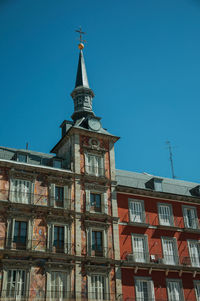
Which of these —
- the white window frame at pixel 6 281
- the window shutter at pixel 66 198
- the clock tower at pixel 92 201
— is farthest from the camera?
the window shutter at pixel 66 198

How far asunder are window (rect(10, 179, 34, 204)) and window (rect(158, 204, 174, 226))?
Answer: 13759 mm

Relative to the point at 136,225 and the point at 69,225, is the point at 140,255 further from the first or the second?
the point at 69,225

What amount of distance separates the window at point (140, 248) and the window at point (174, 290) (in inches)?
125

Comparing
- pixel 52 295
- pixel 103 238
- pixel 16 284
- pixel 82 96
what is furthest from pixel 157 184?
pixel 16 284

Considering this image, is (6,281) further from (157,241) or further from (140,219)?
(157,241)

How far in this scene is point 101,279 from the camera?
3553 cm

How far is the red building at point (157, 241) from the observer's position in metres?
37.2

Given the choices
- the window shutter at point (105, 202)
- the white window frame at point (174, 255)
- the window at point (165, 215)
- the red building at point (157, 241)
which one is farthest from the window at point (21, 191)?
the white window frame at point (174, 255)

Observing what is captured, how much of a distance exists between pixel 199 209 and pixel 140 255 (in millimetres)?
10113

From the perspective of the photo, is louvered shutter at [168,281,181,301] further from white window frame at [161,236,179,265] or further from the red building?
white window frame at [161,236,179,265]

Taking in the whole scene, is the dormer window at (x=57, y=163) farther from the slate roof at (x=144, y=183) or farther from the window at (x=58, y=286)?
the window at (x=58, y=286)

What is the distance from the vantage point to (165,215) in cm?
4219

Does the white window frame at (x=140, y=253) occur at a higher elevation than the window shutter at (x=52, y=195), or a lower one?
lower

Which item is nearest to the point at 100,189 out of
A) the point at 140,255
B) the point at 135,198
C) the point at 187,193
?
the point at 135,198
